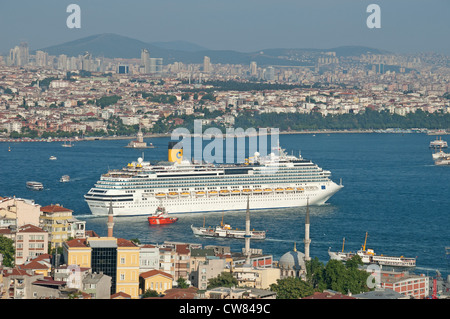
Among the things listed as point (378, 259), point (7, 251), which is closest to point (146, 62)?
→ point (378, 259)

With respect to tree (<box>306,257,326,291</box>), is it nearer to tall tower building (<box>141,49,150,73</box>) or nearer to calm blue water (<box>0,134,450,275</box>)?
calm blue water (<box>0,134,450,275</box>)

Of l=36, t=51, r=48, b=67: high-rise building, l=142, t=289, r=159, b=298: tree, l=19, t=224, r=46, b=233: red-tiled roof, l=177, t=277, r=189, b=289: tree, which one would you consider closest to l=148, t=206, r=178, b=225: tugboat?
l=19, t=224, r=46, b=233: red-tiled roof

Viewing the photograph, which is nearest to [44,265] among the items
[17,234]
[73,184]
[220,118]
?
[17,234]

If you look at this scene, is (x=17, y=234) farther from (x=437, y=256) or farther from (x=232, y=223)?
(x=232, y=223)

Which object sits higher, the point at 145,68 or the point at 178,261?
the point at 145,68

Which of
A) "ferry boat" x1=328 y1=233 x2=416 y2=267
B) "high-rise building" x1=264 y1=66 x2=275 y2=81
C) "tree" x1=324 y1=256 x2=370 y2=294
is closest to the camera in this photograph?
"tree" x1=324 y1=256 x2=370 y2=294

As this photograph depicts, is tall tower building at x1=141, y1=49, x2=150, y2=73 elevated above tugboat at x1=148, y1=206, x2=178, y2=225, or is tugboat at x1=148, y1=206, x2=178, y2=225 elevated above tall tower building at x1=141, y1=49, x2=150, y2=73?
tall tower building at x1=141, y1=49, x2=150, y2=73
